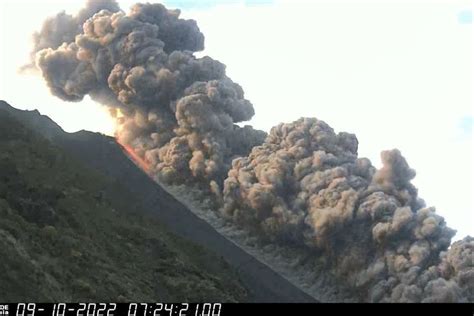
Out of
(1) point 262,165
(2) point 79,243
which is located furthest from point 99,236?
(1) point 262,165

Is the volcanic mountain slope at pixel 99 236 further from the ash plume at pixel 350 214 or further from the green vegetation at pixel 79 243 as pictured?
the ash plume at pixel 350 214

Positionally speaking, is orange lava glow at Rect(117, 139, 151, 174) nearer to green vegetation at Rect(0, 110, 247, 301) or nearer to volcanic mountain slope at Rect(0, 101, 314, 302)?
volcanic mountain slope at Rect(0, 101, 314, 302)

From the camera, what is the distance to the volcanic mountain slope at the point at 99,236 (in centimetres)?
4516

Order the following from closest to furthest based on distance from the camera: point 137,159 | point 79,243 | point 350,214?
point 79,243
point 350,214
point 137,159

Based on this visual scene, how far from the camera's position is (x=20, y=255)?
1651 inches

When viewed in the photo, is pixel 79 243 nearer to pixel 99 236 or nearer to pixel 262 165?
pixel 99 236

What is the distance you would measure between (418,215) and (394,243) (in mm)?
3496

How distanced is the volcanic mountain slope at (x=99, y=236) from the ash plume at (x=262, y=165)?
4.45 meters

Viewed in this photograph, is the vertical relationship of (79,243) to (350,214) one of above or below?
below

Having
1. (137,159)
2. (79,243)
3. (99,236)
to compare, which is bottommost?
(79,243)

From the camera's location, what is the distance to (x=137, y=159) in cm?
8481

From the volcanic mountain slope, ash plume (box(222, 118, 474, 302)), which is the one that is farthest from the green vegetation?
ash plume (box(222, 118, 474, 302))

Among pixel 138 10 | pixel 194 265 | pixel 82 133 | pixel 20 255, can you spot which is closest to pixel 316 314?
pixel 194 265

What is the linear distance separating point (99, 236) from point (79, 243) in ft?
16.6
